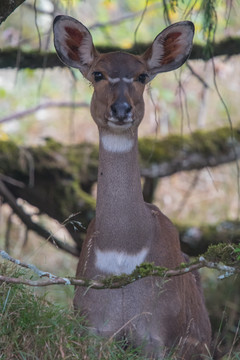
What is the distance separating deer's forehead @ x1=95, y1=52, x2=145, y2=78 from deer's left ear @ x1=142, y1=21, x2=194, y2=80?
0.52 ft

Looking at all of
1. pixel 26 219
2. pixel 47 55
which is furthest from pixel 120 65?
pixel 26 219

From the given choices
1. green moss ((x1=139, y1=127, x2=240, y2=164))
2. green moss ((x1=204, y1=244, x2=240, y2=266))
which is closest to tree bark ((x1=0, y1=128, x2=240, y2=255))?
green moss ((x1=139, y1=127, x2=240, y2=164))

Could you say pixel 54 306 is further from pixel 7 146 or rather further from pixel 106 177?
pixel 7 146

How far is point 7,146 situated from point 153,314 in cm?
323

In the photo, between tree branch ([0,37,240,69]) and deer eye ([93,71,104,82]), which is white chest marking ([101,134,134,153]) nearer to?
deer eye ([93,71,104,82])

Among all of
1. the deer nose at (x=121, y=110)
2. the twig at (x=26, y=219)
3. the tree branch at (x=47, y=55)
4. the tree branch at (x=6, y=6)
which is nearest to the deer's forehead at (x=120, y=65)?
the deer nose at (x=121, y=110)

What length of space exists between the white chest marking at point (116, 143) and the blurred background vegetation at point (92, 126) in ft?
4.46

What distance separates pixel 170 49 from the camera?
17.4ft

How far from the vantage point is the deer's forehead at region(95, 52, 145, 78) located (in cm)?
496

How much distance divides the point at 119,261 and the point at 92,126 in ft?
25.1

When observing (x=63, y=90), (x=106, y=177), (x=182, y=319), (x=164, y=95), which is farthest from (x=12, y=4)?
(x=63, y=90)

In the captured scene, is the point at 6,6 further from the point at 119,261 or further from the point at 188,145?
the point at 188,145

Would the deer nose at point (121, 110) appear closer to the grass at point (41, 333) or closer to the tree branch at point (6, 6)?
the tree branch at point (6, 6)

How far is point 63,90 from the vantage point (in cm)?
1274
